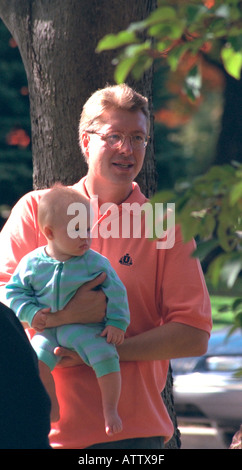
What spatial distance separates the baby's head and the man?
166 mm

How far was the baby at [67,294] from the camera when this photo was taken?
10.4ft

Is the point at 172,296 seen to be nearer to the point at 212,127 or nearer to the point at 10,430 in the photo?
the point at 10,430

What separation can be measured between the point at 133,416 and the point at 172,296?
46 cm

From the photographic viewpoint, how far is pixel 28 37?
4750 mm

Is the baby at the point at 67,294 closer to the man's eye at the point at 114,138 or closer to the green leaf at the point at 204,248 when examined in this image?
the man's eye at the point at 114,138

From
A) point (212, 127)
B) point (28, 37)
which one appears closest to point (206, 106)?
point (212, 127)

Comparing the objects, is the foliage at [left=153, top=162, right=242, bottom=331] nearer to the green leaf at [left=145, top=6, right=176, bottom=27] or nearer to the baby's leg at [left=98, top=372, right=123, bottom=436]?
the green leaf at [left=145, top=6, right=176, bottom=27]

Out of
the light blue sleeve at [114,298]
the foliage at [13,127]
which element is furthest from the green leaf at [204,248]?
the foliage at [13,127]

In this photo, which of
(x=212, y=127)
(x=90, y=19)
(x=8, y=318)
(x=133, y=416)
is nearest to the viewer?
(x=8, y=318)

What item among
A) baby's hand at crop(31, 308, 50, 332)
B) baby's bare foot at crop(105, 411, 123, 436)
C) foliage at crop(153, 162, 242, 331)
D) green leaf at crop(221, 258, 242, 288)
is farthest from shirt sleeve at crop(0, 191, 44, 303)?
green leaf at crop(221, 258, 242, 288)

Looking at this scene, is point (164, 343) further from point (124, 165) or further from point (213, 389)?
point (213, 389)

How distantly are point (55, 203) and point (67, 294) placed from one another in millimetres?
334

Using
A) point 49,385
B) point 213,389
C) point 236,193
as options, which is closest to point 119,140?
point 49,385

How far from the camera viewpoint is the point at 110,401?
3152 mm
